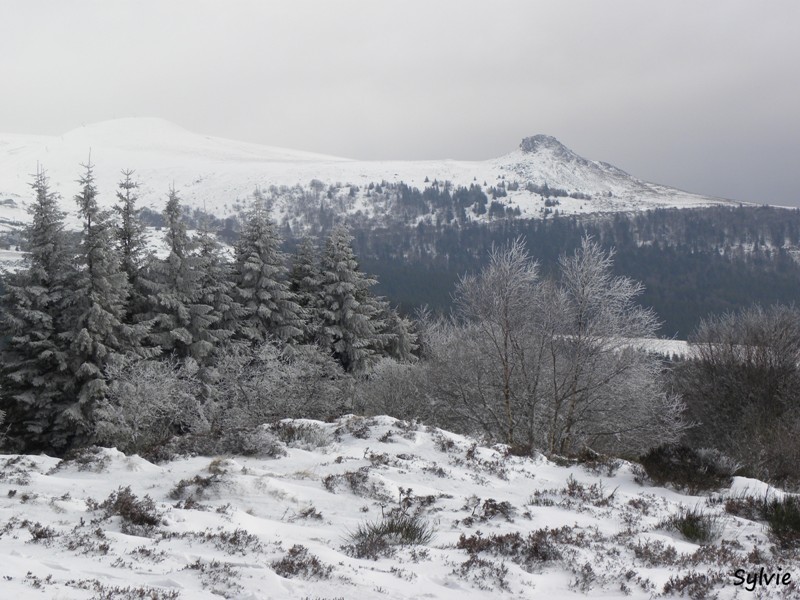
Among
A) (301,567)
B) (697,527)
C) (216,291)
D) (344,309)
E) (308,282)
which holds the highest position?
(301,567)

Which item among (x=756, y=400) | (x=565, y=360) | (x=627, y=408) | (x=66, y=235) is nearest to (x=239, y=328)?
(x=66, y=235)

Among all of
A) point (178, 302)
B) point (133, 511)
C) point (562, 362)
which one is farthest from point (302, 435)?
point (178, 302)

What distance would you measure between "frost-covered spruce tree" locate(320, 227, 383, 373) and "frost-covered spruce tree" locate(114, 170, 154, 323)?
421 inches

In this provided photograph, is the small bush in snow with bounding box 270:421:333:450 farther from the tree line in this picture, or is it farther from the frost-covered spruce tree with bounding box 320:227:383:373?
the frost-covered spruce tree with bounding box 320:227:383:373

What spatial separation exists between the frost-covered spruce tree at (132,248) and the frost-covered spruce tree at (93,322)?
192 cm

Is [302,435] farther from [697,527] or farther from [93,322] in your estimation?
[93,322]

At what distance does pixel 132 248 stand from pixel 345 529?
27353 mm

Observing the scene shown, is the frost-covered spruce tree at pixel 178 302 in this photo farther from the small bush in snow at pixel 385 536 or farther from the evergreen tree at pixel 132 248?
the small bush in snow at pixel 385 536

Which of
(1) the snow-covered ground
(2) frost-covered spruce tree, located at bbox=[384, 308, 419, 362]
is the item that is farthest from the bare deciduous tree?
(2) frost-covered spruce tree, located at bbox=[384, 308, 419, 362]

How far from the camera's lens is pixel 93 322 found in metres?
25.8

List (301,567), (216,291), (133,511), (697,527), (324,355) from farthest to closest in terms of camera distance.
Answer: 1. (216,291)
2. (324,355)
3. (697,527)
4. (133,511)
5. (301,567)

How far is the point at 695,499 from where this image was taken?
32.0ft

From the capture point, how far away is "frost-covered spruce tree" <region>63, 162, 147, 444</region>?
25.4m

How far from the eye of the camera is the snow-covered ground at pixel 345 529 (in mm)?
5367
